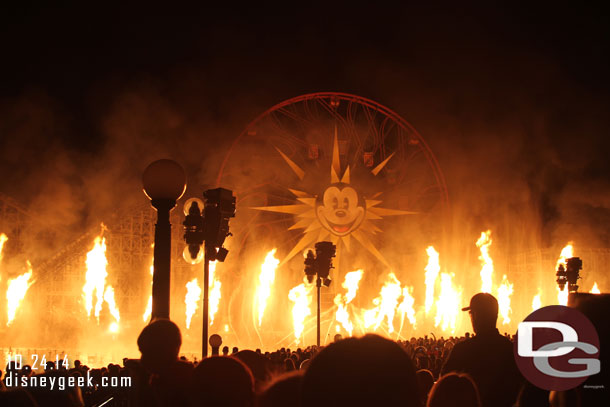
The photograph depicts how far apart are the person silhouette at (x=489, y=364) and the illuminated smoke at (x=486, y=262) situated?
37.0 meters

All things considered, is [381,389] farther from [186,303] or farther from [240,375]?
[186,303]

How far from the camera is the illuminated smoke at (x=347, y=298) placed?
34.8 metres

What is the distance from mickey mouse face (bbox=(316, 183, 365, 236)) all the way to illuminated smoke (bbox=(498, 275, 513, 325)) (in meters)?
13.3

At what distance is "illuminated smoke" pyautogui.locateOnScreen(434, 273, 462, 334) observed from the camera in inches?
1419

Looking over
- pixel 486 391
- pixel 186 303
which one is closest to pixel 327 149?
pixel 186 303

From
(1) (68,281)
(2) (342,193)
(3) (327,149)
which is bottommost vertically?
(1) (68,281)

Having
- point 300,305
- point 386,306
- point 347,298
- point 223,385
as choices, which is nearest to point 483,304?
point 223,385

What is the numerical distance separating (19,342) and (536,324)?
33225 millimetres

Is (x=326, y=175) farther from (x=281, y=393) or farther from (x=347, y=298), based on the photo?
(x=281, y=393)

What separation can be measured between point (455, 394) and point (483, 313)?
146cm

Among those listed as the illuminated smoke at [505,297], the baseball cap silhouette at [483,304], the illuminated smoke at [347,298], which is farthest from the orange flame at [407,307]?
the baseball cap silhouette at [483,304]

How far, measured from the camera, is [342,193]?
103ft

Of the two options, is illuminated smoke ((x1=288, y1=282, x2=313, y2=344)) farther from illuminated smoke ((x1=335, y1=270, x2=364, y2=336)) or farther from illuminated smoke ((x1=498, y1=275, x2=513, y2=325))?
illuminated smoke ((x1=498, y1=275, x2=513, y2=325))

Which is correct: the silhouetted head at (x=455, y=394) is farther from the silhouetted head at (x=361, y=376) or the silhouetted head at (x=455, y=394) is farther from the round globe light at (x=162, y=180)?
the round globe light at (x=162, y=180)
